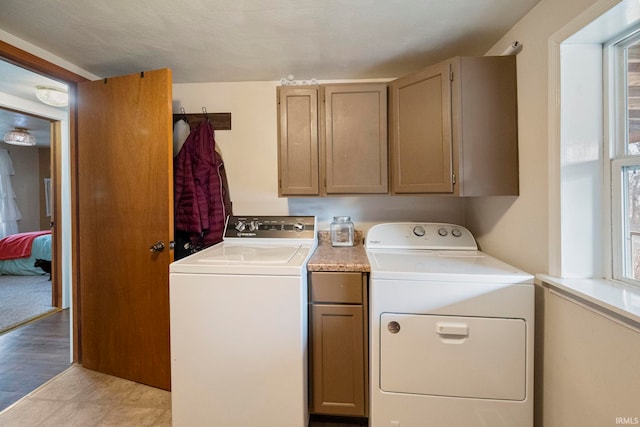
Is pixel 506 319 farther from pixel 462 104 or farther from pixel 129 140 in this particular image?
pixel 129 140

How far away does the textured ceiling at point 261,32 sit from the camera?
121cm

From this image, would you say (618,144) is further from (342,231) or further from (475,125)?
(342,231)

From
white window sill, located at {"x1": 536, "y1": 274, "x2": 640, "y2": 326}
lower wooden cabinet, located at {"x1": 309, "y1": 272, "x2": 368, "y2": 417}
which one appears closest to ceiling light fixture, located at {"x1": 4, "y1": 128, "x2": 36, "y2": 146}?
lower wooden cabinet, located at {"x1": 309, "y1": 272, "x2": 368, "y2": 417}

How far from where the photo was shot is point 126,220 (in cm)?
165

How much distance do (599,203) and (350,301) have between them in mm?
1157

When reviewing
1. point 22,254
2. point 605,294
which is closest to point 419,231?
point 605,294

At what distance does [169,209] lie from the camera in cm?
158

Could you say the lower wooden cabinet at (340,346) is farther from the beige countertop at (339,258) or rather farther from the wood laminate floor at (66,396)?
the wood laminate floor at (66,396)

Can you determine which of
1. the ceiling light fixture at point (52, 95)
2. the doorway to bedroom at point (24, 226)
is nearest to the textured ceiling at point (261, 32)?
the ceiling light fixture at point (52, 95)

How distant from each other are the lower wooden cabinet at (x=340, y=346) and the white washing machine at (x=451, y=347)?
115 millimetres

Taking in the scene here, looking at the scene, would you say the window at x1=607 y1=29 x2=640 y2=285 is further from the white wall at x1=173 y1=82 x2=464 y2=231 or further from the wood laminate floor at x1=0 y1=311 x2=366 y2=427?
the wood laminate floor at x1=0 y1=311 x2=366 y2=427

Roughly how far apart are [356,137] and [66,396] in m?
2.44

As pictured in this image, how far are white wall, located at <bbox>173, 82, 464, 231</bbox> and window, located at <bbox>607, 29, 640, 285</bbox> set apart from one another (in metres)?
1.08

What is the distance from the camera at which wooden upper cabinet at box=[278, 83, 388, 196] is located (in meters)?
1.61
